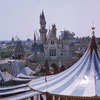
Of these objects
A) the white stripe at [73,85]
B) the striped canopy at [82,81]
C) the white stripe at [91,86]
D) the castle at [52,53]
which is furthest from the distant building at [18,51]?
the white stripe at [91,86]

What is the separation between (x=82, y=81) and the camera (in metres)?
6.78

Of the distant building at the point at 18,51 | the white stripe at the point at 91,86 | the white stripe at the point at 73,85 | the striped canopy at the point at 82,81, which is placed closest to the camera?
the white stripe at the point at 91,86

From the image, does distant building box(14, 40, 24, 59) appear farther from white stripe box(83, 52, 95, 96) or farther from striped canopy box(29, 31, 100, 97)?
white stripe box(83, 52, 95, 96)

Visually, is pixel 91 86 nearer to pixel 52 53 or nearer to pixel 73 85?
pixel 73 85

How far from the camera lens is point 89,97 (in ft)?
19.0

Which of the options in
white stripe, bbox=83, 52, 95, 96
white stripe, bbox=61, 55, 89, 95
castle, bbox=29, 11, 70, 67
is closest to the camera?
white stripe, bbox=83, 52, 95, 96

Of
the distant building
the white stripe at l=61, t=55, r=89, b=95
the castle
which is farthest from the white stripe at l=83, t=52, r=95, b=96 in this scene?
the distant building

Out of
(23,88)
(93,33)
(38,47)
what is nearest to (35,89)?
(23,88)

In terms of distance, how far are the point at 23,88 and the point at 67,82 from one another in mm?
2106

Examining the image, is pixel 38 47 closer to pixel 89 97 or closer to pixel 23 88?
pixel 23 88

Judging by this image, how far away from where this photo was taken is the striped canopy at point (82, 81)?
6211 mm

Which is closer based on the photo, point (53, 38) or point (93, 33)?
point (93, 33)

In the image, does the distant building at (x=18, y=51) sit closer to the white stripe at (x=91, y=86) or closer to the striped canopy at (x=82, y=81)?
the striped canopy at (x=82, y=81)

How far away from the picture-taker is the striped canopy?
20.4 feet
